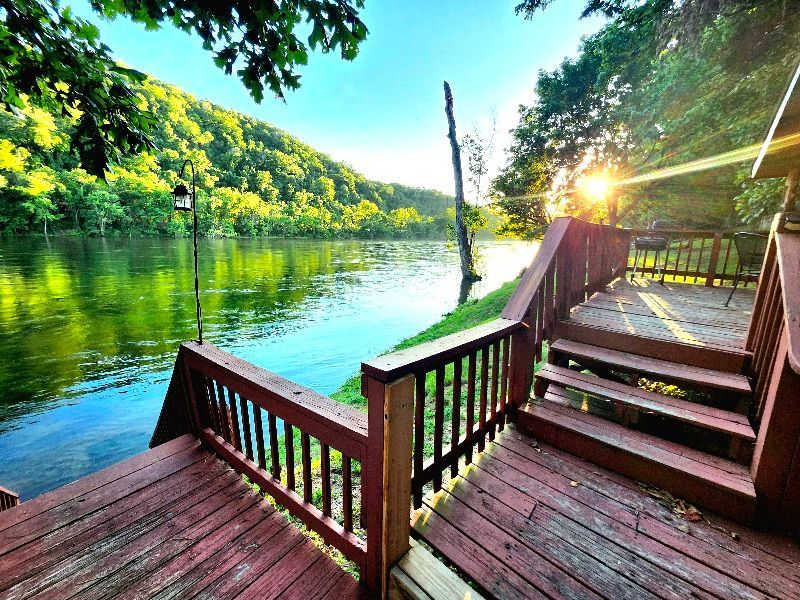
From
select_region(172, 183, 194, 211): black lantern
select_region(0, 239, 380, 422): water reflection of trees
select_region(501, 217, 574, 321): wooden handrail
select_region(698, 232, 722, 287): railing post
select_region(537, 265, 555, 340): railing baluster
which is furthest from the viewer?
select_region(0, 239, 380, 422): water reflection of trees

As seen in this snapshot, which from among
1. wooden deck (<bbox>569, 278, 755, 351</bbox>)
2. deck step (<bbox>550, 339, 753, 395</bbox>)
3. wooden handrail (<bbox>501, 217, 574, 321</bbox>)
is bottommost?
deck step (<bbox>550, 339, 753, 395</bbox>)

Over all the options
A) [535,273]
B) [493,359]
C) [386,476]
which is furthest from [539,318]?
[386,476]

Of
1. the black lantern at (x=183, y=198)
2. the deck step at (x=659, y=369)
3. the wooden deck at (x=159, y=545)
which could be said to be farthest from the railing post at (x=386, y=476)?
the black lantern at (x=183, y=198)

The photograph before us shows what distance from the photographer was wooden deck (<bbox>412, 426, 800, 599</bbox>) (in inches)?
59.4

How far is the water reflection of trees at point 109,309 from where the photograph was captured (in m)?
8.84

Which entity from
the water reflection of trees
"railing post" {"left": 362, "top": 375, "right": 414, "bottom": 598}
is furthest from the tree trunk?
"railing post" {"left": 362, "top": 375, "right": 414, "bottom": 598}

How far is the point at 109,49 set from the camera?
248cm

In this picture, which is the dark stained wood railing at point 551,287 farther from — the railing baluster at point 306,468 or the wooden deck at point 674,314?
the railing baluster at point 306,468

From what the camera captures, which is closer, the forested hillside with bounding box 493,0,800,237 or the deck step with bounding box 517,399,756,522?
the deck step with bounding box 517,399,756,522

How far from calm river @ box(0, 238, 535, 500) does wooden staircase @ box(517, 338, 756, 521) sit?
6032 millimetres

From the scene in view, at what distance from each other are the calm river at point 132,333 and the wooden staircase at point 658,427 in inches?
237

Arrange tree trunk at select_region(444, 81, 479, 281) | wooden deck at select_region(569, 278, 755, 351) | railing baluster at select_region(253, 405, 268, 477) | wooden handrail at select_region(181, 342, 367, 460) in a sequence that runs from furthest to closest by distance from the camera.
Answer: tree trunk at select_region(444, 81, 479, 281) → wooden deck at select_region(569, 278, 755, 351) → railing baluster at select_region(253, 405, 268, 477) → wooden handrail at select_region(181, 342, 367, 460)

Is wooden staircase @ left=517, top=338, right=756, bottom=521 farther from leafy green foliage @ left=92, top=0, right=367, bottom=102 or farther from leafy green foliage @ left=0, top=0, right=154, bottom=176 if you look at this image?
leafy green foliage @ left=0, top=0, right=154, bottom=176

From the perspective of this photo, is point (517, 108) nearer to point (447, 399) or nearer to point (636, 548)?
point (447, 399)
